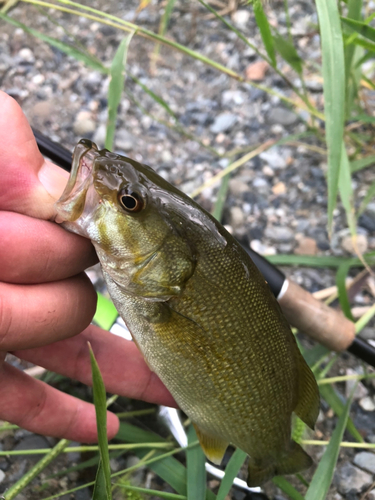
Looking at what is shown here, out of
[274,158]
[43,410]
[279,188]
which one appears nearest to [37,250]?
[43,410]

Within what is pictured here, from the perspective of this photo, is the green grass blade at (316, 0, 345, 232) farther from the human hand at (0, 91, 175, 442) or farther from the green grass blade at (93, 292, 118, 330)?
the green grass blade at (93, 292, 118, 330)

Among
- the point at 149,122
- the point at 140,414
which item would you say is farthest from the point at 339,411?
the point at 149,122

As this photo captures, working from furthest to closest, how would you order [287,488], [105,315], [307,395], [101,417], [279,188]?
[279,188], [105,315], [287,488], [307,395], [101,417]

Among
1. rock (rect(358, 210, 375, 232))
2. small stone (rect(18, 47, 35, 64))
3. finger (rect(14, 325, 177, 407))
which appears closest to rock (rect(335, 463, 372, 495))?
finger (rect(14, 325, 177, 407))

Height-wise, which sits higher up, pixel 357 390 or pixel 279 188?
pixel 279 188

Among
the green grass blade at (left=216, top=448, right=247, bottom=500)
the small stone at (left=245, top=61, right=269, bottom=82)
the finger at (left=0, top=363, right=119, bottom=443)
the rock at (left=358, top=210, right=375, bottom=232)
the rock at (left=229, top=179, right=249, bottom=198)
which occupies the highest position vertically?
the small stone at (left=245, top=61, right=269, bottom=82)

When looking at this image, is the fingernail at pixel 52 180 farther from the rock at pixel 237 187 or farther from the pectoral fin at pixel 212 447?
the rock at pixel 237 187

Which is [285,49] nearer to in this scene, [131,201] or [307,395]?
[131,201]

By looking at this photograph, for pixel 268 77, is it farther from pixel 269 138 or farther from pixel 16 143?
pixel 16 143
